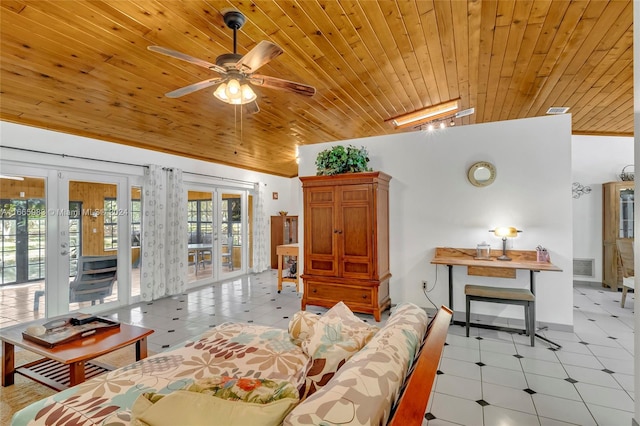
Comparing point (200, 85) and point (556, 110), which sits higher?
point (556, 110)

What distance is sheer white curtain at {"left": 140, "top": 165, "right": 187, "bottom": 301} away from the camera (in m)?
5.06

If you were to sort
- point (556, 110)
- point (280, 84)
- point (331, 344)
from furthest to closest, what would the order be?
point (556, 110)
point (280, 84)
point (331, 344)

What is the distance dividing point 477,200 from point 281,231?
506cm

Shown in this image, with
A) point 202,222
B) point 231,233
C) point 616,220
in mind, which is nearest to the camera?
point 616,220

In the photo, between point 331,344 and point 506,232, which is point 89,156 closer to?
point 331,344

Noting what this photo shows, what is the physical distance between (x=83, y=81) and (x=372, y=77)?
2.87 metres

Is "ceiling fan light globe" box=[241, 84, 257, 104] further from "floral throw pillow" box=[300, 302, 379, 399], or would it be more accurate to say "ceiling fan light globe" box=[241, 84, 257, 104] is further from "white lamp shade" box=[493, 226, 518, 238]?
"white lamp shade" box=[493, 226, 518, 238]

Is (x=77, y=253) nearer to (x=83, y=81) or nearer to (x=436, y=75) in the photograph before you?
(x=83, y=81)

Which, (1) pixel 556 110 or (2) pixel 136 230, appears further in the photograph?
(2) pixel 136 230

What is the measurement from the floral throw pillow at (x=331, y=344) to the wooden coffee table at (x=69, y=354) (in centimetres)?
147

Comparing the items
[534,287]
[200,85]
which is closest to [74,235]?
[200,85]

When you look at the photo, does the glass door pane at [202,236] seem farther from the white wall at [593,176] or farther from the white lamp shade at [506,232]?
the white wall at [593,176]

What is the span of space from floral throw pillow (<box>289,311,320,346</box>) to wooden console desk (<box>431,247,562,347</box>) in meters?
2.05

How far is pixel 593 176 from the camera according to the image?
231 inches
